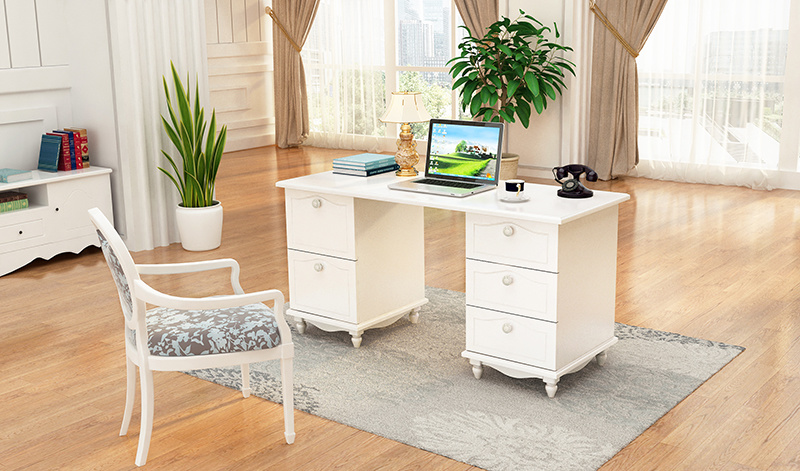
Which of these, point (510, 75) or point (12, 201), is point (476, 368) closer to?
point (12, 201)

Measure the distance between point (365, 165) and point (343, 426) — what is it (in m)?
1.24

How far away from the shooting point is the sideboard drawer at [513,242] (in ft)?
9.64

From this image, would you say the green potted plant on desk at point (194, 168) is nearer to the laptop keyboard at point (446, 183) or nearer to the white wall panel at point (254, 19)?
the laptop keyboard at point (446, 183)

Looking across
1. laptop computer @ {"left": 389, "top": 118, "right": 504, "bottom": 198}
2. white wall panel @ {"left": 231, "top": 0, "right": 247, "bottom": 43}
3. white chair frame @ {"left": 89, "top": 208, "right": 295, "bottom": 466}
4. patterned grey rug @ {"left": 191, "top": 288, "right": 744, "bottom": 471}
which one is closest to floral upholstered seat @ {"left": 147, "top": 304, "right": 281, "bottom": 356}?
white chair frame @ {"left": 89, "top": 208, "right": 295, "bottom": 466}

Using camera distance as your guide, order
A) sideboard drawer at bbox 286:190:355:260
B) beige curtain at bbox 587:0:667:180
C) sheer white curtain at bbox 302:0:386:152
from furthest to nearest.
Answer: sheer white curtain at bbox 302:0:386:152 → beige curtain at bbox 587:0:667:180 → sideboard drawer at bbox 286:190:355:260

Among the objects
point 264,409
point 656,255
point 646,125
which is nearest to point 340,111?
point 646,125

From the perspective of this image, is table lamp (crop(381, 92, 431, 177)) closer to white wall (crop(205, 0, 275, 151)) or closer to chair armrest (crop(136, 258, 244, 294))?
chair armrest (crop(136, 258, 244, 294))

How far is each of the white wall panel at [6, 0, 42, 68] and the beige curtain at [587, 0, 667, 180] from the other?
13.9 feet

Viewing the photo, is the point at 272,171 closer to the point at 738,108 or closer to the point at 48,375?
the point at 738,108

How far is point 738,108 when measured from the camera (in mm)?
6559

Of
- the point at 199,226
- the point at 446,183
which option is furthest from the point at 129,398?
the point at 199,226

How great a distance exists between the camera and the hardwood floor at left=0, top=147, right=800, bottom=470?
269 cm

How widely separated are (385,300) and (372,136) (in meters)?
5.31

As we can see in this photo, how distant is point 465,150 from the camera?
3.43 meters
